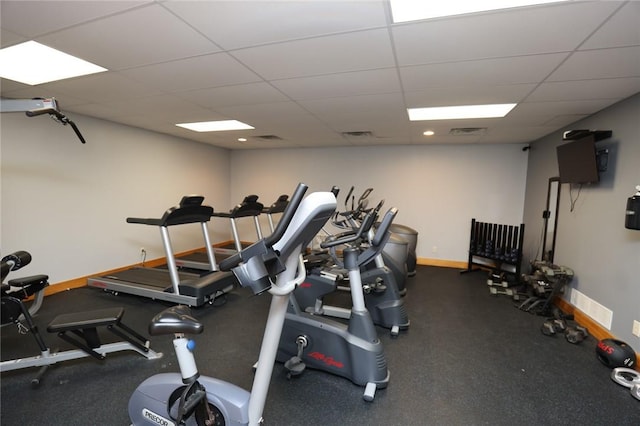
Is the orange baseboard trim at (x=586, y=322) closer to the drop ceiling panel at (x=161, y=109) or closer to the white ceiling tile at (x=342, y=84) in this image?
the white ceiling tile at (x=342, y=84)

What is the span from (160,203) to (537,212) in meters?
6.10

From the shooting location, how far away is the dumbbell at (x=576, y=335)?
108 inches

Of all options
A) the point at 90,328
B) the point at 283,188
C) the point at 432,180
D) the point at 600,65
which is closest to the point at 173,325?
the point at 90,328

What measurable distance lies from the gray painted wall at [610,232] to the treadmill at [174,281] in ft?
13.1

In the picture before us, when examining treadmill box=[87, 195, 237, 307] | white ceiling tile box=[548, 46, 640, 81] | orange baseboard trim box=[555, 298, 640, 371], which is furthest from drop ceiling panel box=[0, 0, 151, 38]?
orange baseboard trim box=[555, 298, 640, 371]

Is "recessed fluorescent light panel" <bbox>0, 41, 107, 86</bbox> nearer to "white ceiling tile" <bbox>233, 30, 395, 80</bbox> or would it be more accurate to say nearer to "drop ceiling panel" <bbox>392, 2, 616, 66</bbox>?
"white ceiling tile" <bbox>233, 30, 395, 80</bbox>

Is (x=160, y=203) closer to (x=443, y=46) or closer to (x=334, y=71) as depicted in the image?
(x=334, y=71)

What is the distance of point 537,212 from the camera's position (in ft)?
14.6

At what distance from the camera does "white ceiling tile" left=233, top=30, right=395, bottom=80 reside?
1749 mm

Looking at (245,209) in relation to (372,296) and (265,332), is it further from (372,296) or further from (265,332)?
(265,332)

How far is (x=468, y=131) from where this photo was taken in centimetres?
426

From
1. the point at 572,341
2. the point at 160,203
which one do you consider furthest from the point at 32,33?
the point at 572,341

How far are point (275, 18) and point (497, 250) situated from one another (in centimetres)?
482

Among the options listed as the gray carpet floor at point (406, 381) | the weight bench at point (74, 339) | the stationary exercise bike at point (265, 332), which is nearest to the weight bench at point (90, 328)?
the weight bench at point (74, 339)
